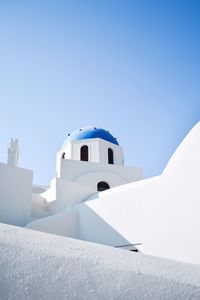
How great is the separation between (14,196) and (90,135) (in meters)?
7.83

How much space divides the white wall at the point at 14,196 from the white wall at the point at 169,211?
3.33 m

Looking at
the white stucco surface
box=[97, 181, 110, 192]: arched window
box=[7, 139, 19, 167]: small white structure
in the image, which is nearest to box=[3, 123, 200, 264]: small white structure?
box=[97, 181, 110, 192]: arched window

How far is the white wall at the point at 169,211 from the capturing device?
6.25 metres

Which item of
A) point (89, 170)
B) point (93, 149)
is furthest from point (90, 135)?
point (89, 170)

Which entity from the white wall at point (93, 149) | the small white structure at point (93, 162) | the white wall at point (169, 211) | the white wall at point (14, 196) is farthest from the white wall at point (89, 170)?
the white wall at point (169, 211)

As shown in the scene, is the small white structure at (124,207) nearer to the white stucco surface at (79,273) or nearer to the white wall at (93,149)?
the white wall at (93,149)

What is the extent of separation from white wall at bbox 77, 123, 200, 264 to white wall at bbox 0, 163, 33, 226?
333 centimetres

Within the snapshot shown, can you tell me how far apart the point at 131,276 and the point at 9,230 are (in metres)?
0.85

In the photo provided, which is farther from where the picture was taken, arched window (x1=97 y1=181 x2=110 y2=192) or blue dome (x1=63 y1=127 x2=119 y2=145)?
A: blue dome (x1=63 y1=127 x2=119 y2=145)

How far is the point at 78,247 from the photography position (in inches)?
74.7

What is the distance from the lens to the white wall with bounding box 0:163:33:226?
32.5 ft

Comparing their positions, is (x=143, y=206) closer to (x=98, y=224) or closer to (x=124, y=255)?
(x=98, y=224)

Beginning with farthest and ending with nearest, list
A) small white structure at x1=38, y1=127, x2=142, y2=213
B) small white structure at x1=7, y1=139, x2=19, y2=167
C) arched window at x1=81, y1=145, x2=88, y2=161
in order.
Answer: arched window at x1=81, y1=145, x2=88, y2=161
small white structure at x1=38, y1=127, x2=142, y2=213
small white structure at x1=7, y1=139, x2=19, y2=167

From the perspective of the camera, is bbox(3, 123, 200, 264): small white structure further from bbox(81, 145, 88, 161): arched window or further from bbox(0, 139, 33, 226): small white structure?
bbox(81, 145, 88, 161): arched window
